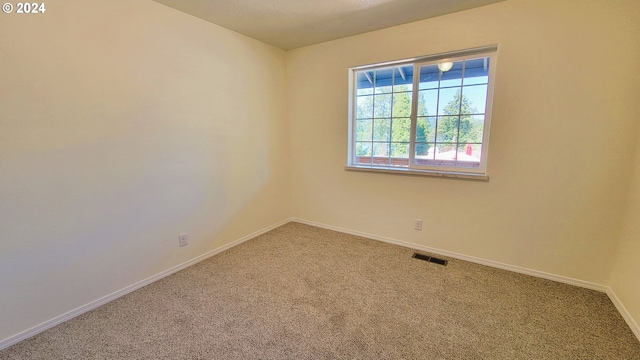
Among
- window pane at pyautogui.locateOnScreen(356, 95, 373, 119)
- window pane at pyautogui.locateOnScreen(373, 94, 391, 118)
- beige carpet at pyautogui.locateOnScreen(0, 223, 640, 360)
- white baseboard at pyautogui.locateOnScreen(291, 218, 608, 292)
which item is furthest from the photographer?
window pane at pyautogui.locateOnScreen(356, 95, 373, 119)

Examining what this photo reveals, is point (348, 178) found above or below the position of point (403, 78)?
below

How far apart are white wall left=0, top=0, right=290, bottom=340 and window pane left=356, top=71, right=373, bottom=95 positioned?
128cm

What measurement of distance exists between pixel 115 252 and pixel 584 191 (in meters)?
3.74

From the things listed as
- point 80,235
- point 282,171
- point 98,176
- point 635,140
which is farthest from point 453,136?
point 80,235

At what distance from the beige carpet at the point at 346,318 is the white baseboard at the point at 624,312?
4 cm

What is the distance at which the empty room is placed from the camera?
1.62 metres

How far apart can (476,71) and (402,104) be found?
0.73 meters

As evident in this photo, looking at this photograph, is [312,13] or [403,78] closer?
[312,13]

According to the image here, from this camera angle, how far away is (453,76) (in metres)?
2.54

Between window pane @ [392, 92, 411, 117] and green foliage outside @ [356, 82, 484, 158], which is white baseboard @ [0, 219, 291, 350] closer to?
green foliage outside @ [356, 82, 484, 158]

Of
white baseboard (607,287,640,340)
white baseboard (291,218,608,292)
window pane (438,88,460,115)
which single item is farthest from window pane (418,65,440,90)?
white baseboard (607,287,640,340)

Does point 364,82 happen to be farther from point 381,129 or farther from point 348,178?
point 348,178

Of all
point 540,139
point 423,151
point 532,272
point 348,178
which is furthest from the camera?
point 348,178

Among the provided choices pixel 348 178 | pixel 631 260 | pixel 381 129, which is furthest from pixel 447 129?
pixel 631 260
